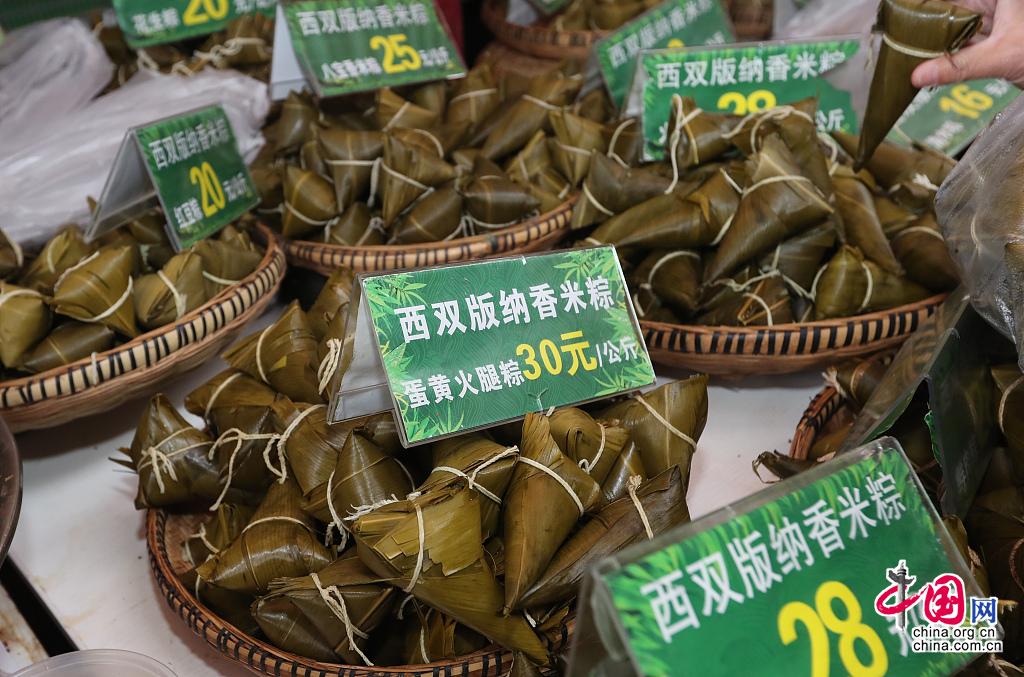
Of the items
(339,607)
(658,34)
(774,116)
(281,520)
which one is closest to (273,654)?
(339,607)

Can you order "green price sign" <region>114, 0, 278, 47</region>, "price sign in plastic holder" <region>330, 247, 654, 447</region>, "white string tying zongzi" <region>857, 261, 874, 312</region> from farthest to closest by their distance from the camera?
"green price sign" <region>114, 0, 278, 47</region> < "white string tying zongzi" <region>857, 261, 874, 312</region> < "price sign in plastic holder" <region>330, 247, 654, 447</region>

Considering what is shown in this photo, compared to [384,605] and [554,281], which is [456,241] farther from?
[384,605]

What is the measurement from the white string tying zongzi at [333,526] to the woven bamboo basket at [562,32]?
1.89 meters

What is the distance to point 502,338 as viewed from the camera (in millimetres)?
1114

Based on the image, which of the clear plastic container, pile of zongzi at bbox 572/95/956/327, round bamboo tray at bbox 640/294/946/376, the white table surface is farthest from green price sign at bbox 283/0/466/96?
the clear plastic container

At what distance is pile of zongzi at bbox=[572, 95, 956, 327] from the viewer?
5.06ft

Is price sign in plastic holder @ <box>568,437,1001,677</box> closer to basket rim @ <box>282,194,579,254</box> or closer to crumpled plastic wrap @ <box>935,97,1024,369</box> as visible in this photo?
crumpled plastic wrap @ <box>935,97,1024,369</box>

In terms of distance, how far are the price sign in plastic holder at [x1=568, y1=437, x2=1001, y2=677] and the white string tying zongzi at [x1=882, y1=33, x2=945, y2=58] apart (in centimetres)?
83

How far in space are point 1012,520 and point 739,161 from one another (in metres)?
0.94

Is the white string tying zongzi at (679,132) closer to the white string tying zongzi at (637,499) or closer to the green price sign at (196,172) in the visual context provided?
the white string tying zongzi at (637,499)

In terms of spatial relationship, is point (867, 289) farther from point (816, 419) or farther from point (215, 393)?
point (215, 393)

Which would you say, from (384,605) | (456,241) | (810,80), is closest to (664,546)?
(384,605)

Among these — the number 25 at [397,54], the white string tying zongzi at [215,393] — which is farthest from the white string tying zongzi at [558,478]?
the number 25 at [397,54]

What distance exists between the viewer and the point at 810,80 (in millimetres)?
1942
